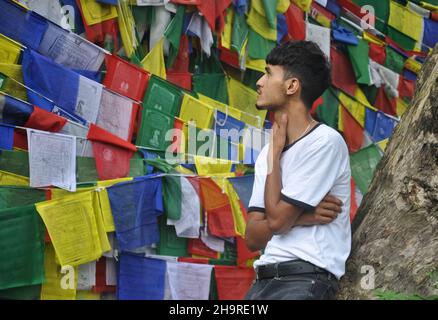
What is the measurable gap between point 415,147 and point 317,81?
1.68ft

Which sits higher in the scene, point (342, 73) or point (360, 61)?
point (360, 61)

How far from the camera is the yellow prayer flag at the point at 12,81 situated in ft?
19.9

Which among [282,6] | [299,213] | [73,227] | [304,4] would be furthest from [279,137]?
[304,4]

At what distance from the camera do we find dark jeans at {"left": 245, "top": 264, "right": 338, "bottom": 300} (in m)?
3.29

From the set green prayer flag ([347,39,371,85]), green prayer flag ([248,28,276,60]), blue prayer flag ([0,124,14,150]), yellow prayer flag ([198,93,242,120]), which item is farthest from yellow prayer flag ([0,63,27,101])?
green prayer flag ([347,39,371,85])

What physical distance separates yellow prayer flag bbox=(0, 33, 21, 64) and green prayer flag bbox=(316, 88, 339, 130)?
11.1 feet

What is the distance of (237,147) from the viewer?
7.42m

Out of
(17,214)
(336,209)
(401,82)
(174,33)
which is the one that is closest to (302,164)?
(336,209)

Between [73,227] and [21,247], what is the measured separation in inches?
18.3

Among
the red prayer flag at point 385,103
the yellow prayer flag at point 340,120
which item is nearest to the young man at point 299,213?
the yellow prayer flag at point 340,120

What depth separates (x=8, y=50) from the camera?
616 cm

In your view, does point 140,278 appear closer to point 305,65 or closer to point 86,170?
point 86,170

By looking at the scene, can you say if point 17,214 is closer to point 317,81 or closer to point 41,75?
point 41,75

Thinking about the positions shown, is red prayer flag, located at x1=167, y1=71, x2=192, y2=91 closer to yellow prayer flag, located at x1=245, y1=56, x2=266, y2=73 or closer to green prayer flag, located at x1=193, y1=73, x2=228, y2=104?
green prayer flag, located at x1=193, y1=73, x2=228, y2=104
